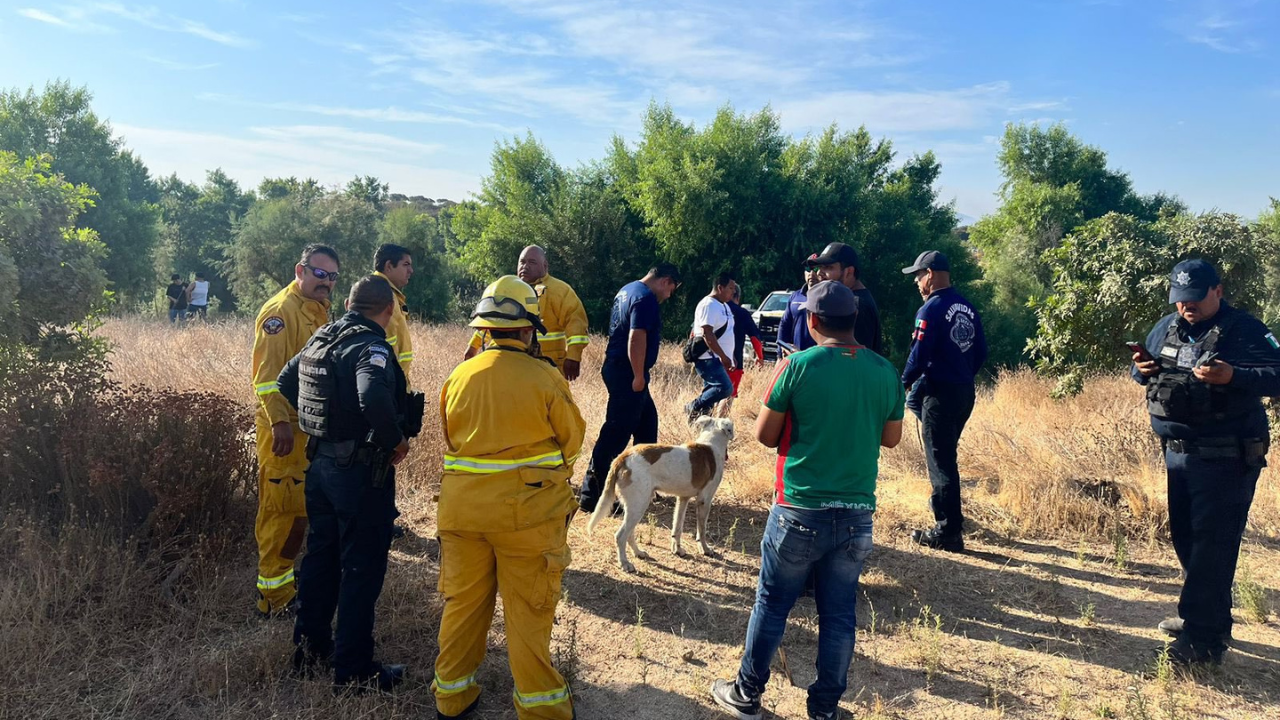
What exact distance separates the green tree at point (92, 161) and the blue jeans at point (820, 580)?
24451mm

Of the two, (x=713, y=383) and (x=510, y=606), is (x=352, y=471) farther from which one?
(x=713, y=383)

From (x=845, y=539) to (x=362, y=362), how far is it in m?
2.19

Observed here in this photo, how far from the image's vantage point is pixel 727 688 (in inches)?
129

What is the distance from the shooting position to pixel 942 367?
4.84 m

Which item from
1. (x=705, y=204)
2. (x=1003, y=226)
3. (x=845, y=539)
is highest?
(x=1003, y=226)

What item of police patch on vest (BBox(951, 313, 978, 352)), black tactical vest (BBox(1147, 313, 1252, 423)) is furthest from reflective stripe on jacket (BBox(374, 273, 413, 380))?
black tactical vest (BBox(1147, 313, 1252, 423))

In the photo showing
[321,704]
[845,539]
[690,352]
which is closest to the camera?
[845,539]

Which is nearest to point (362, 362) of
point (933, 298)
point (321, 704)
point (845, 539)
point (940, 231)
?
point (321, 704)

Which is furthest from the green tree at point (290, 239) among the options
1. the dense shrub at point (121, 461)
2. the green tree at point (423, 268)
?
the dense shrub at point (121, 461)

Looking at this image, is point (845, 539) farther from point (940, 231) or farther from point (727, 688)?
point (940, 231)

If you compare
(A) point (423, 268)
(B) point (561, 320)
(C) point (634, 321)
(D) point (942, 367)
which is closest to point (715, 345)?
(C) point (634, 321)

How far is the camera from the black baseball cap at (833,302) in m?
2.90

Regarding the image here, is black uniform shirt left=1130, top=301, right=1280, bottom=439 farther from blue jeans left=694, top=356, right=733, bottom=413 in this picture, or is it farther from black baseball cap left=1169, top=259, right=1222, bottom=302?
blue jeans left=694, top=356, right=733, bottom=413

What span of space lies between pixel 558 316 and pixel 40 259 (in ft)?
11.5
